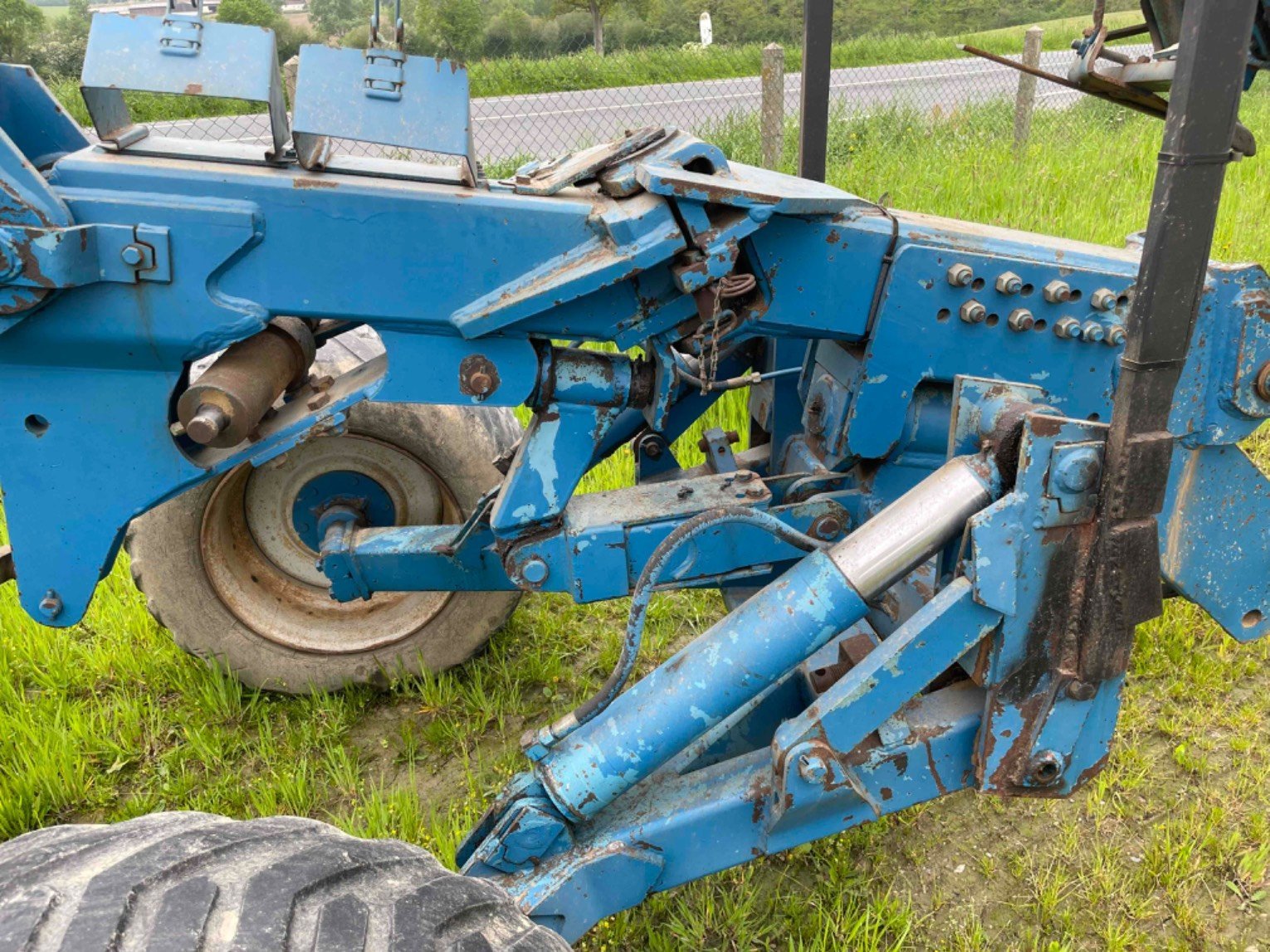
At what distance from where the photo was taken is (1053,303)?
236 cm

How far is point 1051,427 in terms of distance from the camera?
5.71ft

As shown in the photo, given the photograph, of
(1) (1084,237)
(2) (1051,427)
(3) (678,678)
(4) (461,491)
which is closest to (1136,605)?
(2) (1051,427)

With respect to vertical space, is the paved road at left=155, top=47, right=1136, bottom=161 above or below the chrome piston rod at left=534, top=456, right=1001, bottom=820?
below

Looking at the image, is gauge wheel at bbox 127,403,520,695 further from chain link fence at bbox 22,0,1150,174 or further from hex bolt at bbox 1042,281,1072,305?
chain link fence at bbox 22,0,1150,174

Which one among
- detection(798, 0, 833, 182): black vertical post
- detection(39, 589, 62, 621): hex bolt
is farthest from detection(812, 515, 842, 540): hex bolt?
detection(39, 589, 62, 621): hex bolt

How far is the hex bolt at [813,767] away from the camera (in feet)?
6.11

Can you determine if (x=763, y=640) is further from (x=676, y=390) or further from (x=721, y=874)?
(x=721, y=874)

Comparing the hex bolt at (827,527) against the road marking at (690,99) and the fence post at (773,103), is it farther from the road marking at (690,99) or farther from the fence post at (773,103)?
the road marking at (690,99)

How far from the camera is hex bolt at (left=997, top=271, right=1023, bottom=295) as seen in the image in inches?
90.4

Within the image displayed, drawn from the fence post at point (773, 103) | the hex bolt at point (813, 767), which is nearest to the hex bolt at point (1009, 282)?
the hex bolt at point (813, 767)

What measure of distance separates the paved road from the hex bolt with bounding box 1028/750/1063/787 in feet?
26.3

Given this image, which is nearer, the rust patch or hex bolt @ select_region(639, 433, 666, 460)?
the rust patch

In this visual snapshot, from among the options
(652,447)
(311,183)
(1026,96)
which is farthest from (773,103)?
(311,183)

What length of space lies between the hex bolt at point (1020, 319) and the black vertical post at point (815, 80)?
0.74 m
